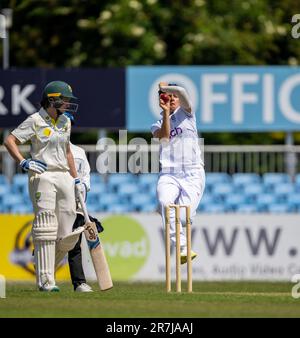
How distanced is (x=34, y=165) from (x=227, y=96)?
27.8ft

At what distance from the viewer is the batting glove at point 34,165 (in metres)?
11.6

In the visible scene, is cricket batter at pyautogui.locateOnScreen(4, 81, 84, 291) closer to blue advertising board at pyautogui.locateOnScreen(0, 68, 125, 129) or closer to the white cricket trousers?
the white cricket trousers

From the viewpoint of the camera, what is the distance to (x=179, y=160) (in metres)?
12.8

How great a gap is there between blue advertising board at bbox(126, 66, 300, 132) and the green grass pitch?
25.4ft

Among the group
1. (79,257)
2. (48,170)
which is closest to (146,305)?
(48,170)

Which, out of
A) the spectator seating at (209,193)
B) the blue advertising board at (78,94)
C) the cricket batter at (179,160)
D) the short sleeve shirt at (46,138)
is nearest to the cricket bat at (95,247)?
the short sleeve shirt at (46,138)

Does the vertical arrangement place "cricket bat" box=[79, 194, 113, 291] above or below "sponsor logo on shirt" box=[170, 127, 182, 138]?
below

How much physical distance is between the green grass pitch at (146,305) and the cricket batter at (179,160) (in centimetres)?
109

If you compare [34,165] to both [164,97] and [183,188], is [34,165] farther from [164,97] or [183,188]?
[183,188]

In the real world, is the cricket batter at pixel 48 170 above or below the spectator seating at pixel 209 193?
below

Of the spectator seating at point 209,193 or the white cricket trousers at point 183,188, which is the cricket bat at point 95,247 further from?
the spectator seating at point 209,193

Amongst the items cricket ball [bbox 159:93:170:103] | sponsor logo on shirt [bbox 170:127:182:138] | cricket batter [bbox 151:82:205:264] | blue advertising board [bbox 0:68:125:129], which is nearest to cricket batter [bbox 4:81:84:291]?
cricket ball [bbox 159:93:170:103]

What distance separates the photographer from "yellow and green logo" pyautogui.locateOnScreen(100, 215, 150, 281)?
18.6 meters
